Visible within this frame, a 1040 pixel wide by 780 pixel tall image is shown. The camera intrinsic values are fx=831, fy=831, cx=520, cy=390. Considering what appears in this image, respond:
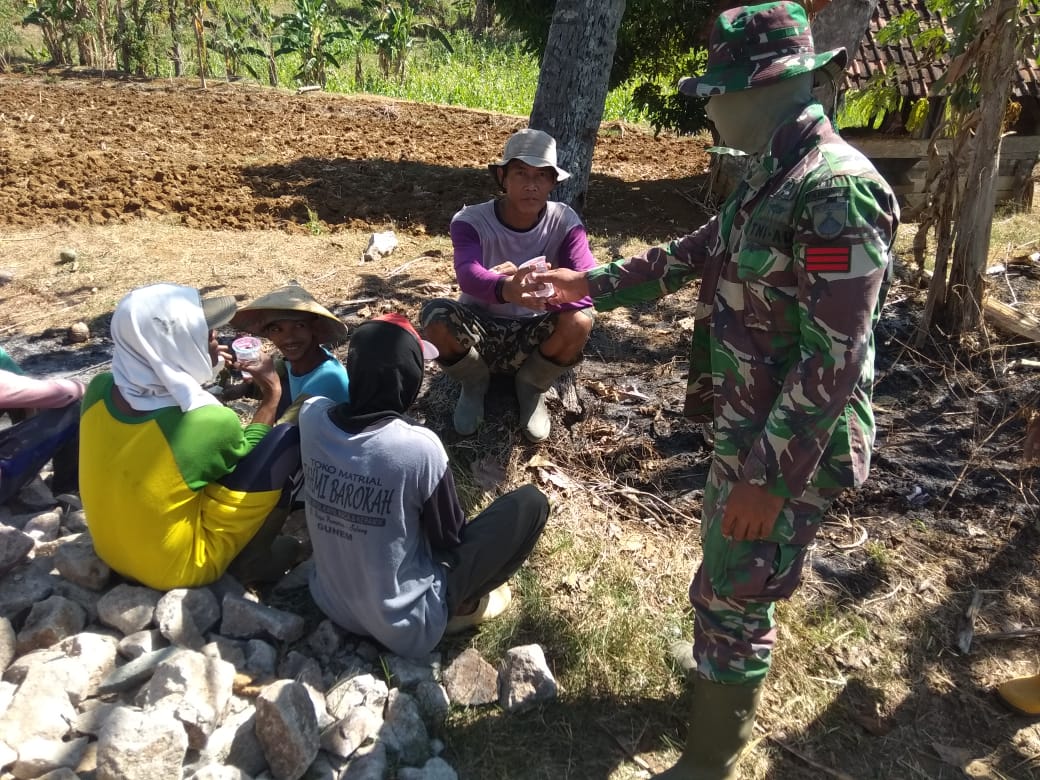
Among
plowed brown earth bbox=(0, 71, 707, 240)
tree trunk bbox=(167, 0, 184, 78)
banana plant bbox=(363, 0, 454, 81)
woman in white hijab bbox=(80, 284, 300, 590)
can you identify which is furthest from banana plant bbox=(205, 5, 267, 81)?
woman in white hijab bbox=(80, 284, 300, 590)

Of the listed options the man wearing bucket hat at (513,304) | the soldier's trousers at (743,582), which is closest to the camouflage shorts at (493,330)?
the man wearing bucket hat at (513,304)

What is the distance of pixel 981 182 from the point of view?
4957 millimetres

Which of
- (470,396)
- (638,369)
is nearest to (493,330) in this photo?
(470,396)

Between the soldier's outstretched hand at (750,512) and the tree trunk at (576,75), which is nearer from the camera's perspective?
the soldier's outstretched hand at (750,512)

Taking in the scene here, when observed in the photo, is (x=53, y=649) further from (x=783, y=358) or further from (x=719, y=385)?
(x=783, y=358)

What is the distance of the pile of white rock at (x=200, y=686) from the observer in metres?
2.22

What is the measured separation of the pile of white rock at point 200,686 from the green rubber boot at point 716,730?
1.60 feet

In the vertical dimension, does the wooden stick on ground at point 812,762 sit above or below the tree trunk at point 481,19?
below

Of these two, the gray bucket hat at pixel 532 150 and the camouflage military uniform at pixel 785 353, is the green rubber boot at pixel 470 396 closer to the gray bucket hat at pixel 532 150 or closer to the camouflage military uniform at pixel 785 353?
the gray bucket hat at pixel 532 150

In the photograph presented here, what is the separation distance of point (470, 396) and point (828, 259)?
231 centimetres

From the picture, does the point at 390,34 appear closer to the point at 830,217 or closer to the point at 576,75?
the point at 576,75

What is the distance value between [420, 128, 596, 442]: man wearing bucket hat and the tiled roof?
17.6 ft

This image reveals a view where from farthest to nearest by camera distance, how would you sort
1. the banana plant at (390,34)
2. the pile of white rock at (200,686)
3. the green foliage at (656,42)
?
the banana plant at (390,34) < the green foliage at (656,42) < the pile of white rock at (200,686)

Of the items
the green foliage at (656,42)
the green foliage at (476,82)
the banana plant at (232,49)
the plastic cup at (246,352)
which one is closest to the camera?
the plastic cup at (246,352)
